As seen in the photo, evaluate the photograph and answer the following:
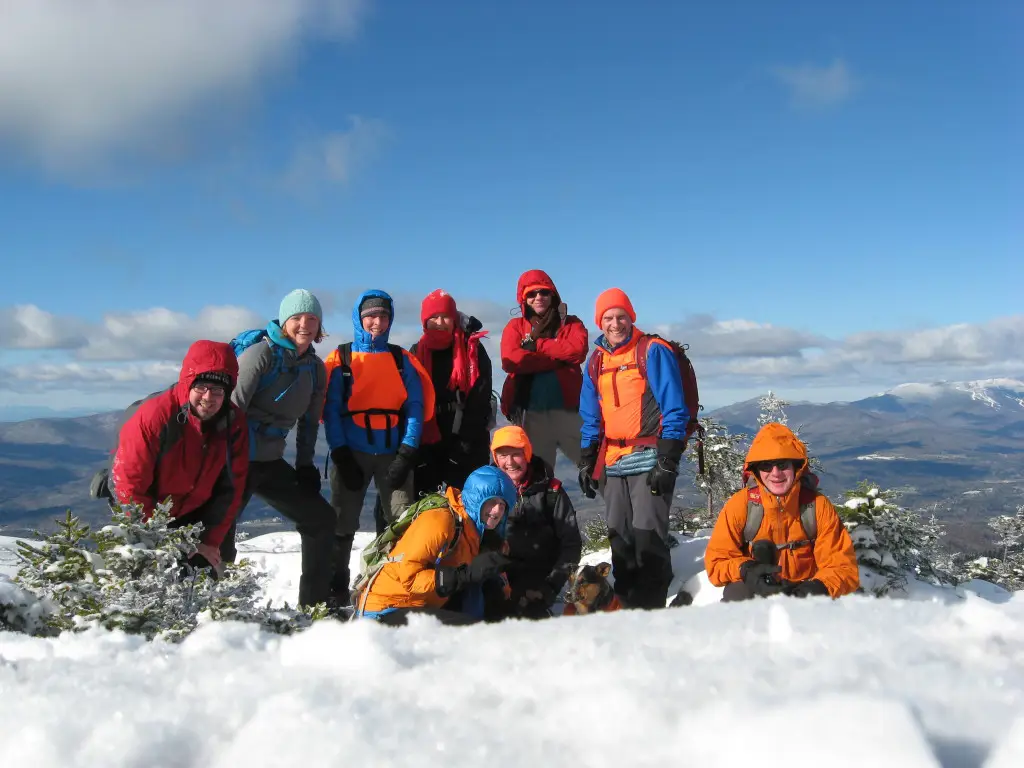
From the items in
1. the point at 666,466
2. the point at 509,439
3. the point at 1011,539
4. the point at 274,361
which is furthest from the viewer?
the point at 1011,539

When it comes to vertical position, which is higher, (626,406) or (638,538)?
(626,406)

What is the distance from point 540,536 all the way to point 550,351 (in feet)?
6.81

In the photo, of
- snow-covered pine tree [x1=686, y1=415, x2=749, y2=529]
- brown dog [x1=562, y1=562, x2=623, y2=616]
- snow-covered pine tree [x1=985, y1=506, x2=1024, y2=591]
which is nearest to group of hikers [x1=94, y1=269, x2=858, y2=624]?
brown dog [x1=562, y1=562, x2=623, y2=616]

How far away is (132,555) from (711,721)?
3316mm

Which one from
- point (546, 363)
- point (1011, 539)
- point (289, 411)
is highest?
point (546, 363)

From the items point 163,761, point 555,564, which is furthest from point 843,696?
point 555,564

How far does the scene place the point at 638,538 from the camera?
6758 millimetres

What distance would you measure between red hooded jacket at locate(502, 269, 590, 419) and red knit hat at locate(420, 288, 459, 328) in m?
0.70

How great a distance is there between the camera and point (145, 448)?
15.4 ft

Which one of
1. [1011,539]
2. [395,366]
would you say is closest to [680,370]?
[395,366]

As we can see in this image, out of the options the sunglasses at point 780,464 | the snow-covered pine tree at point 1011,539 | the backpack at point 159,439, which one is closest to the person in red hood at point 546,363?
the sunglasses at point 780,464

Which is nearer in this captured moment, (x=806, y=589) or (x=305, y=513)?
(x=806, y=589)

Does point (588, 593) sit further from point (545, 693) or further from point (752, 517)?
point (545, 693)

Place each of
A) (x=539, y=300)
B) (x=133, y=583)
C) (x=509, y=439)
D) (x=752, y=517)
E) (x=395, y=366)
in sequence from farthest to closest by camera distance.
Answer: (x=539, y=300) → (x=395, y=366) → (x=509, y=439) → (x=752, y=517) → (x=133, y=583)
